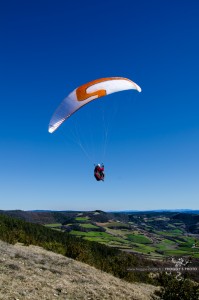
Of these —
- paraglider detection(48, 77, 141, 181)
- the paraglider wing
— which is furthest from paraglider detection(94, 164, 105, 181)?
the paraglider wing

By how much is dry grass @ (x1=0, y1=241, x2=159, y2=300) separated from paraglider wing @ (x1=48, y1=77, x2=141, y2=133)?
7.93 metres

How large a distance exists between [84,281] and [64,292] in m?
2.42

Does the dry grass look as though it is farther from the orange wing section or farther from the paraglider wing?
the orange wing section

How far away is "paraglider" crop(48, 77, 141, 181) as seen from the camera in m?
20.0

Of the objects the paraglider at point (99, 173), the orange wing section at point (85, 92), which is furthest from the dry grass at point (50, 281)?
the orange wing section at point (85, 92)

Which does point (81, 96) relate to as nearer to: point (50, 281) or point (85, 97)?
point (85, 97)

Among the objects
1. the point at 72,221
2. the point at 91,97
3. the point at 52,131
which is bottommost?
the point at 72,221

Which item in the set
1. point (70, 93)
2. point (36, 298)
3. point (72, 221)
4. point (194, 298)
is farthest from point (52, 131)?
point (72, 221)

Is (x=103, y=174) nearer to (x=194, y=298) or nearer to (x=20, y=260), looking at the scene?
(x=20, y=260)

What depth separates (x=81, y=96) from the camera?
20328 mm

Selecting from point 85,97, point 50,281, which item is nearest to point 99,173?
point 85,97

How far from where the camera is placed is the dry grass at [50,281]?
36.6ft

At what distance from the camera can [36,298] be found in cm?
1062

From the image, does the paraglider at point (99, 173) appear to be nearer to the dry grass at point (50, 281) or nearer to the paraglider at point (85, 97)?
the paraglider at point (85, 97)
